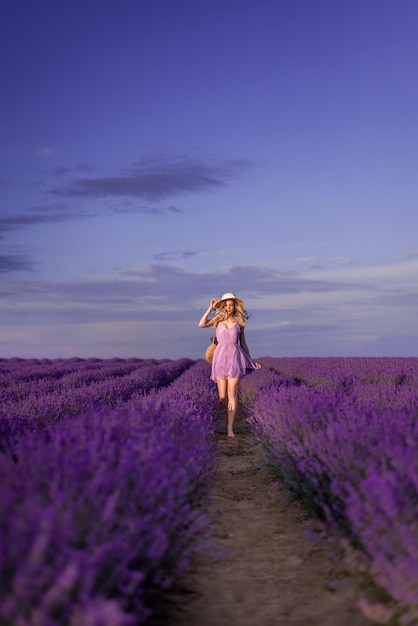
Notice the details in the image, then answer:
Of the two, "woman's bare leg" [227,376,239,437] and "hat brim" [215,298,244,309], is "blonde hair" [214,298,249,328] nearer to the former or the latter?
"hat brim" [215,298,244,309]

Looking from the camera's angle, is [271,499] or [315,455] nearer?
[315,455]

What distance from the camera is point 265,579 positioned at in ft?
11.6

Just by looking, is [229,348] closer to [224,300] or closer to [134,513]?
[224,300]

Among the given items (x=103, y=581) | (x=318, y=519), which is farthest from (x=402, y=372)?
(x=103, y=581)

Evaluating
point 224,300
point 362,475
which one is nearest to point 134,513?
point 362,475

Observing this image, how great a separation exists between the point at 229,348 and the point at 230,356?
0.37 feet

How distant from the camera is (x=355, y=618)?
2.99 meters

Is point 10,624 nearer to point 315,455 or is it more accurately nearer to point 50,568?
point 50,568

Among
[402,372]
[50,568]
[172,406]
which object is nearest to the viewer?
[50,568]

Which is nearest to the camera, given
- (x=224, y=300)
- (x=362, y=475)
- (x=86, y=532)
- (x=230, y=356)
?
(x=86, y=532)

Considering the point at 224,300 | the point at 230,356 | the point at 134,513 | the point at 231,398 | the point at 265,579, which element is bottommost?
the point at 265,579

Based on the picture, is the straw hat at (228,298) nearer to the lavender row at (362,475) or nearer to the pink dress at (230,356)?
the pink dress at (230,356)

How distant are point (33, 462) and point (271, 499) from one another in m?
2.81

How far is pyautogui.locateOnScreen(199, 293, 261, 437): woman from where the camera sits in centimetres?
845
